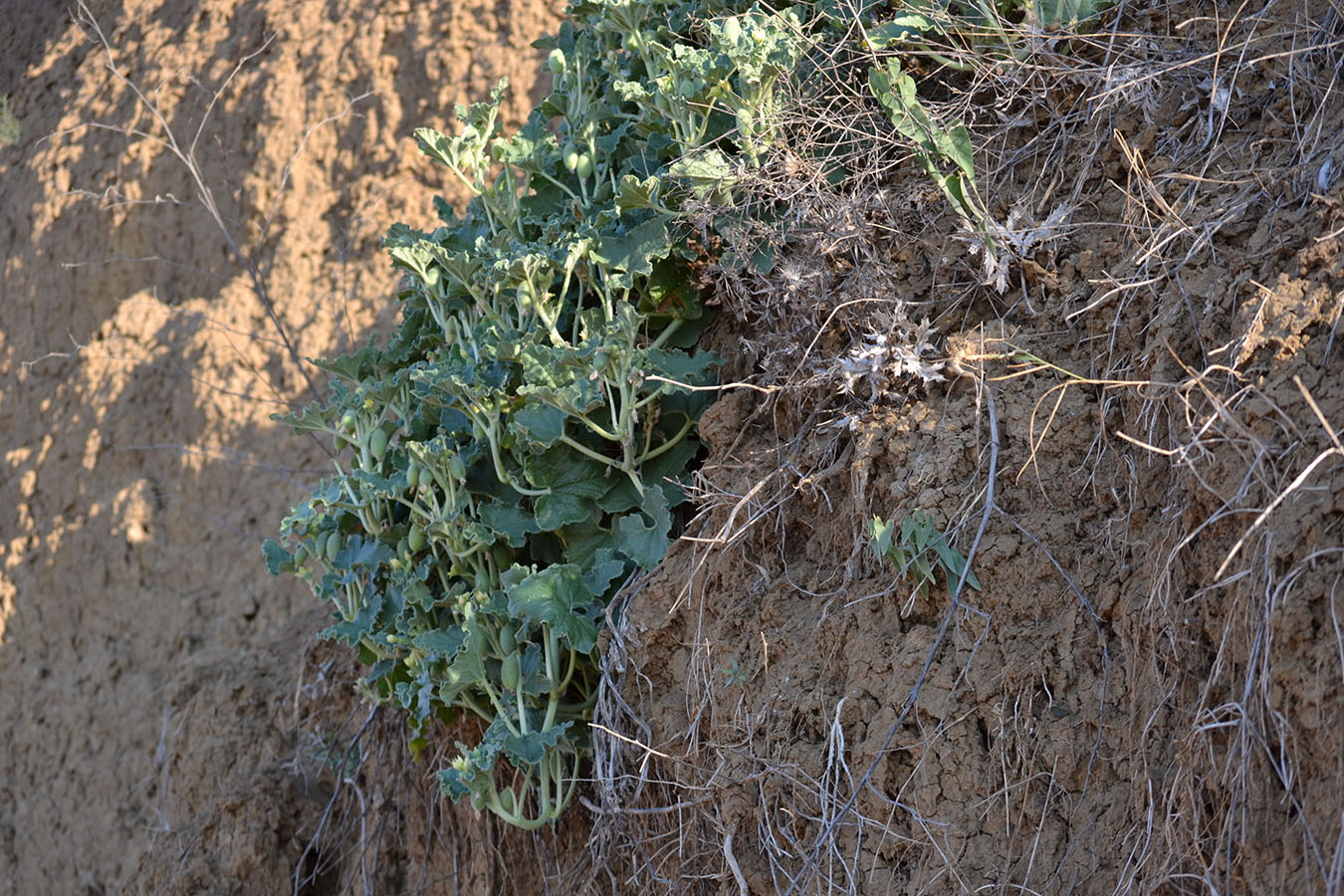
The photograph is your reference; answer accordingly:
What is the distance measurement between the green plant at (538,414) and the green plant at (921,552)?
563 mm

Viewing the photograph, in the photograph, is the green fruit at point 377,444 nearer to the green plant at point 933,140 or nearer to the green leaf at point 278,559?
the green leaf at point 278,559

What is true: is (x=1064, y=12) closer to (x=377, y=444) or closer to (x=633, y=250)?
(x=633, y=250)

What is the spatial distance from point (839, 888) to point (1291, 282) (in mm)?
1231

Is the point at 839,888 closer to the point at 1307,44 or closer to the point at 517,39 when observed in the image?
the point at 1307,44

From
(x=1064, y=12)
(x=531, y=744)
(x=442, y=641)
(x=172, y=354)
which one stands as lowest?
(x=172, y=354)

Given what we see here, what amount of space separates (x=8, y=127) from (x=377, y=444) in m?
4.15

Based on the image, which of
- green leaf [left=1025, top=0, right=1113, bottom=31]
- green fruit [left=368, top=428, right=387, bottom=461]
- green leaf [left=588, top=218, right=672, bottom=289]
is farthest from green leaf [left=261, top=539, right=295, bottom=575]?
green leaf [left=1025, top=0, right=1113, bottom=31]

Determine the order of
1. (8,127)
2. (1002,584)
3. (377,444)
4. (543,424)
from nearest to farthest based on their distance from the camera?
(1002,584) < (543,424) < (377,444) < (8,127)

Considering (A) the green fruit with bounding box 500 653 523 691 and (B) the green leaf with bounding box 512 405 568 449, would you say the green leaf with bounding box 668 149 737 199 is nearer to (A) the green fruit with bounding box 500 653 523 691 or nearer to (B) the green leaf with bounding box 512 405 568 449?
(B) the green leaf with bounding box 512 405 568 449

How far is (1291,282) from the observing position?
6.07 ft

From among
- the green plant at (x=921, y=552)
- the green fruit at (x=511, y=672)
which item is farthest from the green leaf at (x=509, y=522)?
the green plant at (x=921, y=552)

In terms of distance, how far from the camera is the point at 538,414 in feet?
8.29

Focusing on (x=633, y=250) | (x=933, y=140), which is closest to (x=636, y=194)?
(x=633, y=250)

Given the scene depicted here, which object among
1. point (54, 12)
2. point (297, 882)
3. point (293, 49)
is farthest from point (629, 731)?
point (54, 12)
